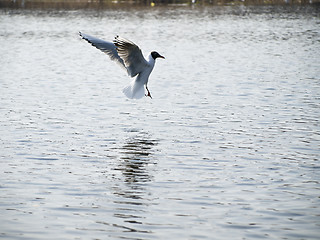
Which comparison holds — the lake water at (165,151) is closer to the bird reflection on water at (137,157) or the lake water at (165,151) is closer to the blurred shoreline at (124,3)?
the bird reflection on water at (137,157)

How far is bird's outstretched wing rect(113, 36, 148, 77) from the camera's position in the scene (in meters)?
11.6

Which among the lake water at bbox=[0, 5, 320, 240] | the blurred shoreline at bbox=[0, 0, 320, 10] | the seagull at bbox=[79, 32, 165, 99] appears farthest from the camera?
the blurred shoreline at bbox=[0, 0, 320, 10]

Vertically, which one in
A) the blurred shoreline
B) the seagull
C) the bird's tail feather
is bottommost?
the blurred shoreline

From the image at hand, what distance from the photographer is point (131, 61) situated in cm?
1242

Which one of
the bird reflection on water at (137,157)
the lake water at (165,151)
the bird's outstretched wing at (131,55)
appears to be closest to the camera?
the lake water at (165,151)

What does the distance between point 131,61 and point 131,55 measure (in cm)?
29

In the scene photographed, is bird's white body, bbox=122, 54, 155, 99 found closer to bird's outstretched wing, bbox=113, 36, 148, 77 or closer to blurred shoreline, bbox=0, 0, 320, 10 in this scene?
bird's outstretched wing, bbox=113, 36, 148, 77

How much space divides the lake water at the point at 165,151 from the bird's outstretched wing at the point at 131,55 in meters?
1.05

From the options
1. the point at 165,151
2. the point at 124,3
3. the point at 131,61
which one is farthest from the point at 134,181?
the point at 124,3

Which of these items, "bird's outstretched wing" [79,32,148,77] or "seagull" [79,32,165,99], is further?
"seagull" [79,32,165,99]

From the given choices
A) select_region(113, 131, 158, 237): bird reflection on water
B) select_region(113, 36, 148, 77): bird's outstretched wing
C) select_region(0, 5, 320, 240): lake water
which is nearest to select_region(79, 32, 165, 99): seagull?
select_region(113, 36, 148, 77): bird's outstretched wing

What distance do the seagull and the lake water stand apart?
65cm

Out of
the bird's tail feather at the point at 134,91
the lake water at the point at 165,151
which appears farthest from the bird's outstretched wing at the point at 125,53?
the lake water at the point at 165,151

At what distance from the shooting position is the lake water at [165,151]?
679cm
